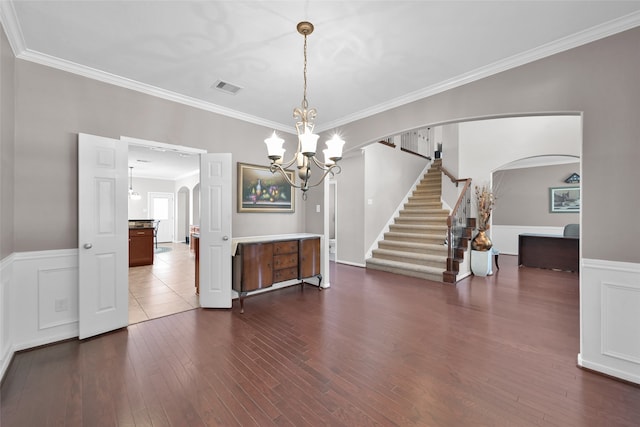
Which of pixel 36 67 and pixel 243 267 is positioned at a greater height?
pixel 36 67

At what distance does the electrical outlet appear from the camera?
8.71 feet

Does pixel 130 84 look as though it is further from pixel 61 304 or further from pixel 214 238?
pixel 61 304

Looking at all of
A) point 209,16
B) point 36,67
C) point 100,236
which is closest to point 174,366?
point 100,236

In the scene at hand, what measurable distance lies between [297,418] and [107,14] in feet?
10.5

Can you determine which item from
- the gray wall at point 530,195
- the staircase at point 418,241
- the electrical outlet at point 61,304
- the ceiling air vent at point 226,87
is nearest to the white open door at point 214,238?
the ceiling air vent at point 226,87

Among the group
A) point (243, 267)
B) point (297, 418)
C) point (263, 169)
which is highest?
point (263, 169)

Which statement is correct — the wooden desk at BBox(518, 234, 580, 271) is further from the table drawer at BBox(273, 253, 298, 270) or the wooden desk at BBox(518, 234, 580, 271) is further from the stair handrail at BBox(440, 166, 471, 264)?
the table drawer at BBox(273, 253, 298, 270)

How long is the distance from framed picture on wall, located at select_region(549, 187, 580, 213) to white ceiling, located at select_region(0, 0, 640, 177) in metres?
6.73

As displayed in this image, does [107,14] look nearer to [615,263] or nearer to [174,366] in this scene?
[174,366]

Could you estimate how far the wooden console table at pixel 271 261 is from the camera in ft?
11.4

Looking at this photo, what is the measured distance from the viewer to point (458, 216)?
5.21 m

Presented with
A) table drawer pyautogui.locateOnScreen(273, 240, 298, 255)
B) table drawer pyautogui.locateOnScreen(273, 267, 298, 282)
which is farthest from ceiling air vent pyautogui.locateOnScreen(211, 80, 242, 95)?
table drawer pyautogui.locateOnScreen(273, 267, 298, 282)

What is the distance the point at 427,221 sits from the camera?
6184 mm

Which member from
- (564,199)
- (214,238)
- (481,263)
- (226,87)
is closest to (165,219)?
(214,238)
